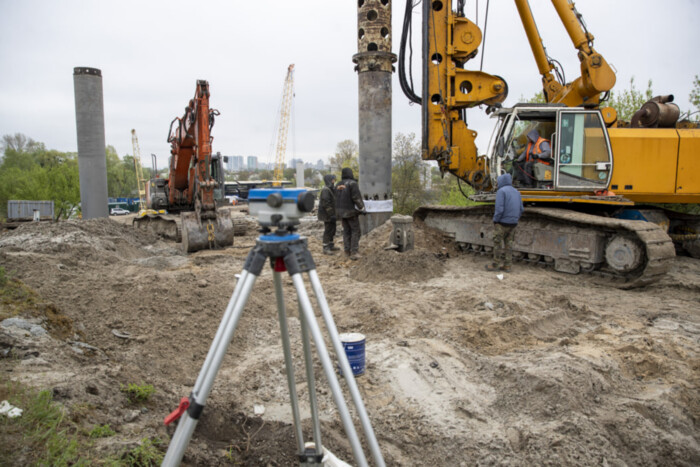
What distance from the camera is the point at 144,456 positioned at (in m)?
2.39

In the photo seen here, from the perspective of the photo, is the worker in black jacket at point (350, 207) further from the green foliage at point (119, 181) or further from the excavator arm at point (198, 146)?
the green foliage at point (119, 181)

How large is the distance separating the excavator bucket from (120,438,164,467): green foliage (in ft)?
30.7

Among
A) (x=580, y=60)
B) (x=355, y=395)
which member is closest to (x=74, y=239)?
(x=355, y=395)

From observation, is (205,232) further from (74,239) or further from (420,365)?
(420,365)

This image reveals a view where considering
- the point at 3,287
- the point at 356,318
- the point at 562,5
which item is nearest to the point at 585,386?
the point at 356,318

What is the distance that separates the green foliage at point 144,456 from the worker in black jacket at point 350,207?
284 inches

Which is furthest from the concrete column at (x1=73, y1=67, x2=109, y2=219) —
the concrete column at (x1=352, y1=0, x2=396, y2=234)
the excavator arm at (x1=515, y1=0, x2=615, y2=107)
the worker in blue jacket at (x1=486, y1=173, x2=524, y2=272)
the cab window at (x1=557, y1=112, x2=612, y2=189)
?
the cab window at (x1=557, y1=112, x2=612, y2=189)

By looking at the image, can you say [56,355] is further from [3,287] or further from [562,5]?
[562,5]

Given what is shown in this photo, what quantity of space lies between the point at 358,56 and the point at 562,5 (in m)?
4.21

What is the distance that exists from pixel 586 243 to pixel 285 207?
6876 mm

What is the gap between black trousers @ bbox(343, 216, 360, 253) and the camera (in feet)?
31.6

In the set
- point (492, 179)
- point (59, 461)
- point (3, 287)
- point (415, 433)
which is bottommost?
point (415, 433)

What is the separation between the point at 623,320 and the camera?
5.54m

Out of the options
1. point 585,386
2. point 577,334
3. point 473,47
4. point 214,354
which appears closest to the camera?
point 214,354
